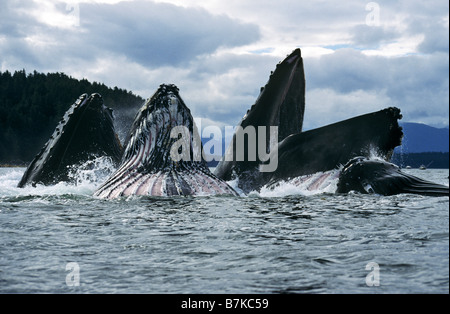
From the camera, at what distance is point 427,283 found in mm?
3461

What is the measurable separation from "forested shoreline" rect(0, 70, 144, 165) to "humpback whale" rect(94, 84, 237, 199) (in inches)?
3346

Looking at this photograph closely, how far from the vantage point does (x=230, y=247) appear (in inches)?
195

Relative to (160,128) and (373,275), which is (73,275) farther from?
(160,128)

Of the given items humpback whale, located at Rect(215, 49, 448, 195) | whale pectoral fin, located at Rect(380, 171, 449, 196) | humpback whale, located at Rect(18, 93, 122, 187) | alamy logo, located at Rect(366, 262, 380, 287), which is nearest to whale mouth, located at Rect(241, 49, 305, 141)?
humpback whale, located at Rect(215, 49, 448, 195)

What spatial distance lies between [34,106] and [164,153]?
92534 millimetres

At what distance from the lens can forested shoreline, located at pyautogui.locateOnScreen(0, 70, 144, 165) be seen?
310ft

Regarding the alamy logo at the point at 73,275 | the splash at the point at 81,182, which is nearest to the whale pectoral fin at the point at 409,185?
the alamy logo at the point at 73,275

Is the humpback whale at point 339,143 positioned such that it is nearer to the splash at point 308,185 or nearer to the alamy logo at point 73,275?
the splash at point 308,185

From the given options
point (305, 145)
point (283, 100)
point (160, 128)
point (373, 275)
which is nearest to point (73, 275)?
point (373, 275)

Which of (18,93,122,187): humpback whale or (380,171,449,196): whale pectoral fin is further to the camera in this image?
(18,93,122,187): humpback whale

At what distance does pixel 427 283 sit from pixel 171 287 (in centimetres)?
160

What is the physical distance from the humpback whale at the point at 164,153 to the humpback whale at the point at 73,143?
130 cm

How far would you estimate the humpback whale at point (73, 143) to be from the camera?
9.96 metres

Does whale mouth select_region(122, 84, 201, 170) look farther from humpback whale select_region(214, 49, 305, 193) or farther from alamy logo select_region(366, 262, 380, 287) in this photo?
alamy logo select_region(366, 262, 380, 287)
